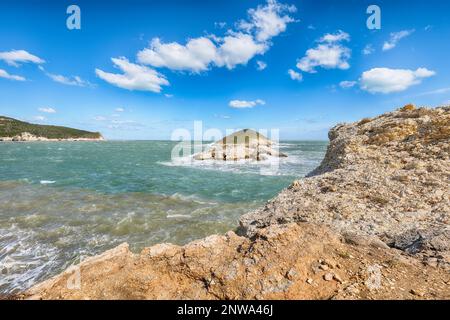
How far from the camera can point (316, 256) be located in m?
5.77

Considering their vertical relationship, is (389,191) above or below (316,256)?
above

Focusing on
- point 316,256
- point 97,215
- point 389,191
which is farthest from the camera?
point 97,215

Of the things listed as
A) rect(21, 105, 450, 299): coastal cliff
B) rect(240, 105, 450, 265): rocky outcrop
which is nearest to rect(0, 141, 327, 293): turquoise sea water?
rect(21, 105, 450, 299): coastal cliff

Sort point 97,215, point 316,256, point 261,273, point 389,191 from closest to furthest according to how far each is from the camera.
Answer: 1. point 261,273
2. point 316,256
3. point 389,191
4. point 97,215

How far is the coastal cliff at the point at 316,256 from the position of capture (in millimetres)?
5016

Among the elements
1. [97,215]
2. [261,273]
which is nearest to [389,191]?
[261,273]

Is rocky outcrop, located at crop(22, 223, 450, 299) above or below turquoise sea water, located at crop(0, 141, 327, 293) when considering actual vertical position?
above

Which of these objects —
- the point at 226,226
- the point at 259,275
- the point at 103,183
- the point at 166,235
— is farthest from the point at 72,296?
the point at 103,183

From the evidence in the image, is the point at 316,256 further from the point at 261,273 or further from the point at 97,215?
the point at 97,215

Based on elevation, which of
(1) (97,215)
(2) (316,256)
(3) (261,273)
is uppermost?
(2) (316,256)

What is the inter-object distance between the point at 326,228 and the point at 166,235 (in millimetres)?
10168

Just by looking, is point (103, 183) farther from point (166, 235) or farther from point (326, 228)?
point (326, 228)

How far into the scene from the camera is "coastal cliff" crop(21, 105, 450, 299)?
16.5 feet

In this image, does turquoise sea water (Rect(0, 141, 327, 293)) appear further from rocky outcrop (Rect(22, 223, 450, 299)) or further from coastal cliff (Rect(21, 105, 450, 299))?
coastal cliff (Rect(21, 105, 450, 299))
